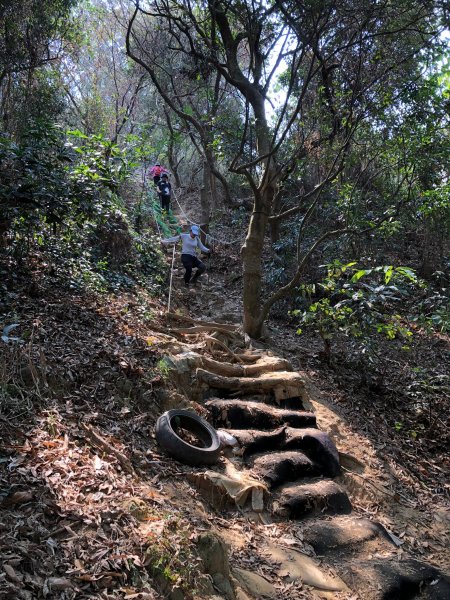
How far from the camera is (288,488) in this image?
4805 mm

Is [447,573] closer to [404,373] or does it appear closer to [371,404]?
[371,404]

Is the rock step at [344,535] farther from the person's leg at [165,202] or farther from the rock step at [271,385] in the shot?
the person's leg at [165,202]

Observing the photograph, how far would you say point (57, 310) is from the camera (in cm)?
562

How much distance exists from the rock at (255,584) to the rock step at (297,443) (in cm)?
179

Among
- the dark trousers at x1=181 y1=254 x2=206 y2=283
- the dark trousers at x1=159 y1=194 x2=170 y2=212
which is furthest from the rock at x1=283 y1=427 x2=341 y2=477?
the dark trousers at x1=159 y1=194 x2=170 y2=212

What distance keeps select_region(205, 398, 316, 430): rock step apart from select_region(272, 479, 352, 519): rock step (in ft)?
3.17

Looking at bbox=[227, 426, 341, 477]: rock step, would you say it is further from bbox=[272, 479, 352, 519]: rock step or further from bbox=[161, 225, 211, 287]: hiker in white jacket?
bbox=[161, 225, 211, 287]: hiker in white jacket

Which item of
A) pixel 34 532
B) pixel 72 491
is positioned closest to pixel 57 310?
pixel 72 491

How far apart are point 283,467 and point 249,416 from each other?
2.87ft

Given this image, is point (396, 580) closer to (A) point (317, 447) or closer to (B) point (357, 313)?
(A) point (317, 447)

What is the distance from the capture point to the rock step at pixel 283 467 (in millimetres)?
4863

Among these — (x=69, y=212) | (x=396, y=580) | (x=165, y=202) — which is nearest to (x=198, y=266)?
(x=69, y=212)

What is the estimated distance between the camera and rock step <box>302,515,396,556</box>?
4215 millimetres

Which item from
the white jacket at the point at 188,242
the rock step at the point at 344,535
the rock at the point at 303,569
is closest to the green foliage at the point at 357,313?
the rock step at the point at 344,535
